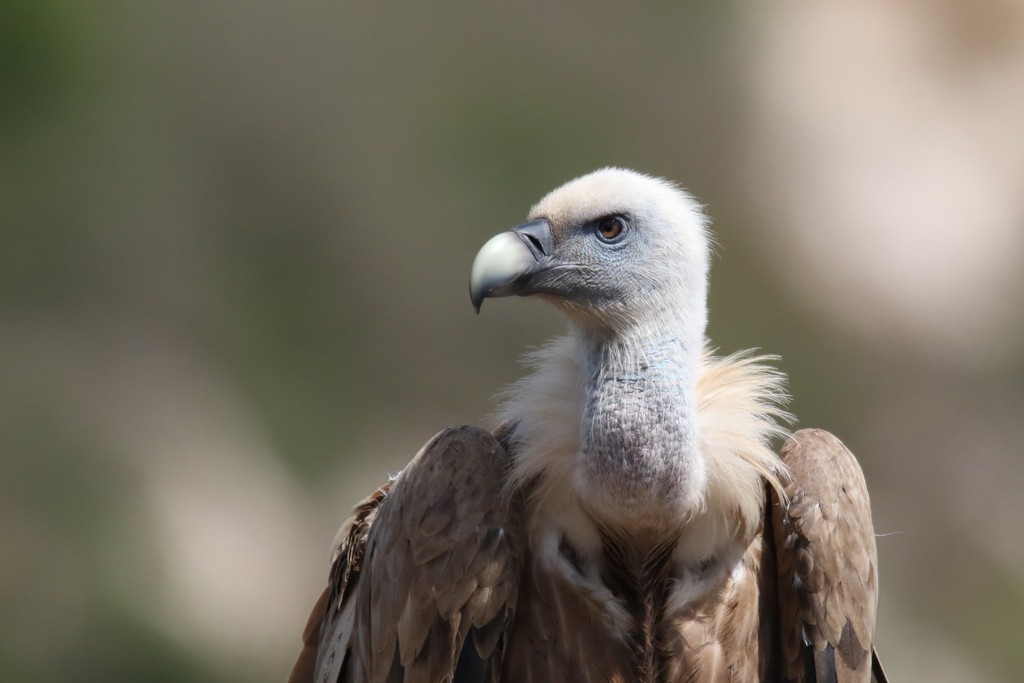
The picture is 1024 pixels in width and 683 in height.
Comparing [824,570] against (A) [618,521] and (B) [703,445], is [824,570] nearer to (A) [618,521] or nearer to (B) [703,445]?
(B) [703,445]

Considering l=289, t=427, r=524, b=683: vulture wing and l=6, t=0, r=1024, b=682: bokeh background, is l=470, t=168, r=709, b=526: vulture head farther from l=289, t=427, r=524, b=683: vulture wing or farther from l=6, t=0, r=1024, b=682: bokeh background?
l=6, t=0, r=1024, b=682: bokeh background

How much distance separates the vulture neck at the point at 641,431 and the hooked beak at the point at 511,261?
282mm

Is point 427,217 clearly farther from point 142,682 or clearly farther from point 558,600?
point 558,600

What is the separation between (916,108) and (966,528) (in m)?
3.75

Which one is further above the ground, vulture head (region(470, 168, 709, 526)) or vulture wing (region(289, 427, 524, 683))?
vulture head (region(470, 168, 709, 526))

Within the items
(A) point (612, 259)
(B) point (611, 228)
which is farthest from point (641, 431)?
(B) point (611, 228)

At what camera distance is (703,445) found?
12.0 feet

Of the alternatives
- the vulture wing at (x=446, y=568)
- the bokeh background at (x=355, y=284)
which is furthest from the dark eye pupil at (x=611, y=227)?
the bokeh background at (x=355, y=284)

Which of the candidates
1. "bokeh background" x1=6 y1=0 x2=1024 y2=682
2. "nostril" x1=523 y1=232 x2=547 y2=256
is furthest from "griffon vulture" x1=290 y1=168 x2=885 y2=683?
"bokeh background" x1=6 y1=0 x2=1024 y2=682

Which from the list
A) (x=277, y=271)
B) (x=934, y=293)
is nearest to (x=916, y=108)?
(x=934, y=293)

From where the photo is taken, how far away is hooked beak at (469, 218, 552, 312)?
3379 mm

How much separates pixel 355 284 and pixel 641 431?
6.03 m

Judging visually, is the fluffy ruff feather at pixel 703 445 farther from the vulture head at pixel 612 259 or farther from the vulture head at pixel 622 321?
the vulture head at pixel 612 259

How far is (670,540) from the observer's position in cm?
367
